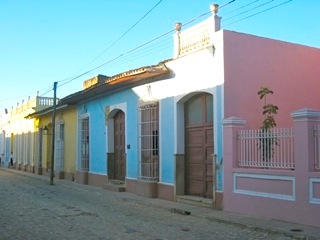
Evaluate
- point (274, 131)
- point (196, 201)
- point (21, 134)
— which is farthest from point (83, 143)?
point (21, 134)

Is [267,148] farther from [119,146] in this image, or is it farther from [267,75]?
[119,146]

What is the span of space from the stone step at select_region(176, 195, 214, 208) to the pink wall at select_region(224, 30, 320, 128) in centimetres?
226

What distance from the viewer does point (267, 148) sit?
31.3 ft

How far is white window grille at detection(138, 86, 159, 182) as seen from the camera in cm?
1381

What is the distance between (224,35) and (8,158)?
32.2 metres

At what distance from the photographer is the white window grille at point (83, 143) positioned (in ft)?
64.7

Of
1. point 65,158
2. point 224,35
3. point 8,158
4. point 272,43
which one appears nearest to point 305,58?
point 272,43

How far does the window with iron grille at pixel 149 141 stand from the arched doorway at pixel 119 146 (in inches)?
84.4

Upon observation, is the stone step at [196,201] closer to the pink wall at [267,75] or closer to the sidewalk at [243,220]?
the sidewalk at [243,220]

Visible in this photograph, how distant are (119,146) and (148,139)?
304 cm

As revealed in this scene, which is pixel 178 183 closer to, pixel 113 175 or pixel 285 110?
pixel 285 110

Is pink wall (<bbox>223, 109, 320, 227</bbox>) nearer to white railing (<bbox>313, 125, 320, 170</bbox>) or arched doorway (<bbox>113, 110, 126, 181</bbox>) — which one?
white railing (<bbox>313, 125, 320, 170</bbox>)

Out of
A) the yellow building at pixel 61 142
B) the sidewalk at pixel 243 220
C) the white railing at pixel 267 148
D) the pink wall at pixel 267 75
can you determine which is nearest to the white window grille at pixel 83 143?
the yellow building at pixel 61 142

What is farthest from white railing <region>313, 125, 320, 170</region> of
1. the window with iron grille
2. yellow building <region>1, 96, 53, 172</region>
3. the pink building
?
yellow building <region>1, 96, 53, 172</region>
